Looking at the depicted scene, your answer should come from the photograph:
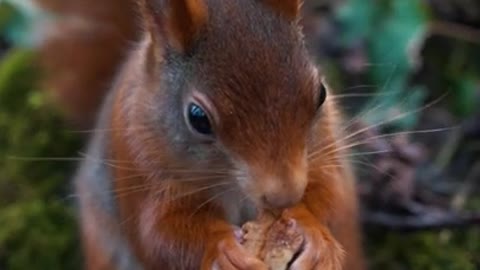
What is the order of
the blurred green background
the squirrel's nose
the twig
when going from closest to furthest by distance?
the squirrel's nose < the twig < the blurred green background

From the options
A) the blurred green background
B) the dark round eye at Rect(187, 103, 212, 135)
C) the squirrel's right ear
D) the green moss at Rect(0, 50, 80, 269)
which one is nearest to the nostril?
the dark round eye at Rect(187, 103, 212, 135)

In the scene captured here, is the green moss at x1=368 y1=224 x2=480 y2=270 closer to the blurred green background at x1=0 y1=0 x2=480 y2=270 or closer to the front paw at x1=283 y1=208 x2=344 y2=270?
the blurred green background at x1=0 y1=0 x2=480 y2=270

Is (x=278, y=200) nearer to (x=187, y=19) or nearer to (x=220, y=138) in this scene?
(x=220, y=138)

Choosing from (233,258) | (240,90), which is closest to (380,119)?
(233,258)

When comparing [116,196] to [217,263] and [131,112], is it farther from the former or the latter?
[217,263]

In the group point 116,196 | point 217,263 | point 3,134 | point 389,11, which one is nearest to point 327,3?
point 389,11

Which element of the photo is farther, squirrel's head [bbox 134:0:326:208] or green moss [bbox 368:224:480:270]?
green moss [bbox 368:224:480:270]
